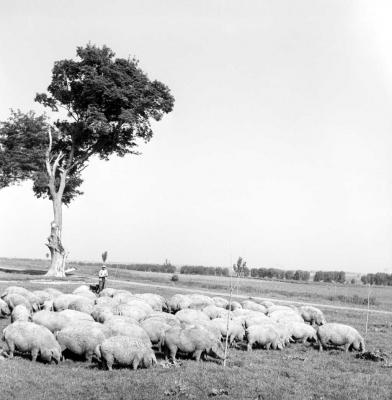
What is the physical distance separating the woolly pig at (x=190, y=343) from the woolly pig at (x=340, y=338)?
4770 millimetres

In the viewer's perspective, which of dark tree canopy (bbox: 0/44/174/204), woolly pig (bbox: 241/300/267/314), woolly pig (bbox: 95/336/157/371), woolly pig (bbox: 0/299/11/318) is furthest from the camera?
dark tree canopy (bbox: 0/44/174/204)

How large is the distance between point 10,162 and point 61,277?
1166 centimetres


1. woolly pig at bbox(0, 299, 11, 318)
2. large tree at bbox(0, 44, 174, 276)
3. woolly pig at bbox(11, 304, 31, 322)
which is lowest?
woolly pig at bbox(0, 299, 11, 318)

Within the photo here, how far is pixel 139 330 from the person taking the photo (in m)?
14.6

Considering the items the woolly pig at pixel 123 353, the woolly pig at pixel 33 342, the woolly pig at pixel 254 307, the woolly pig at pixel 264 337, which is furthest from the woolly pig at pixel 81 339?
the woolly pig at pixel 254 307

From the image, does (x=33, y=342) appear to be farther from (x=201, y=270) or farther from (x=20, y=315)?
(x=201, y=270)

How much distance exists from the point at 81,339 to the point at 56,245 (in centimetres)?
3033

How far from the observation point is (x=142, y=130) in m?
43.4

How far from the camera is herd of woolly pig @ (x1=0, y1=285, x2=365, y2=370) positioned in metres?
13.2

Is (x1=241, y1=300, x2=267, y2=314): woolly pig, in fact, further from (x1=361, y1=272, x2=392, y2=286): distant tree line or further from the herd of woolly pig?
(x1=361, y1=272, x2=392, y2=286): distant tree line

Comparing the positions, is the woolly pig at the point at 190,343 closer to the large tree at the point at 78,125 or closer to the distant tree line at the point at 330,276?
the large tree at the point at 78,125

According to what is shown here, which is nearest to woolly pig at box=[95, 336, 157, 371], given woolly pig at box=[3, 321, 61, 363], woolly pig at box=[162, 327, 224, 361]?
woolly pig at box=[162, 327, 224, 361]

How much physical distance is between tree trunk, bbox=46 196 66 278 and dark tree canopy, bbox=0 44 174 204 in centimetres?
192

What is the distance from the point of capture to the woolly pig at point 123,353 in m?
12.6
